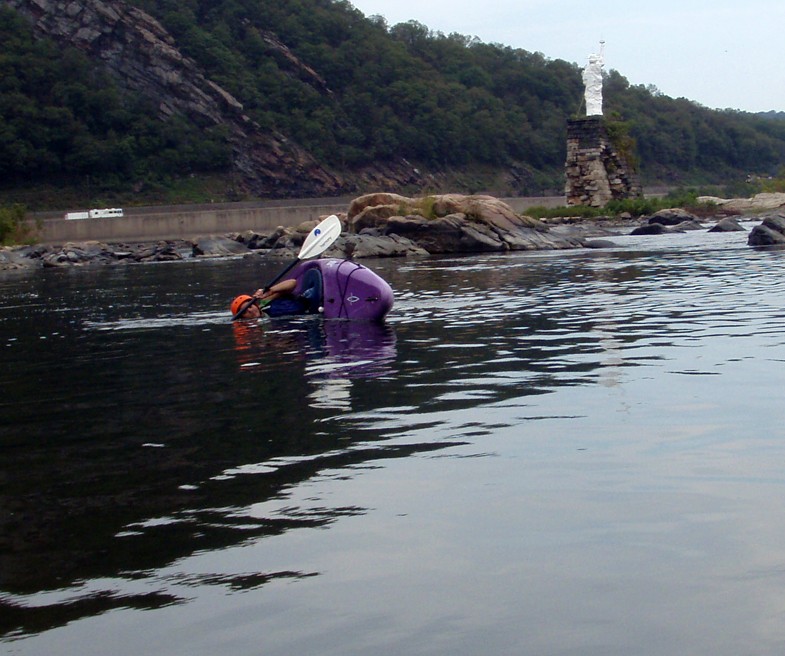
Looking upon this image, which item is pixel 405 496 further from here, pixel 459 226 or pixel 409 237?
pixel 409 237

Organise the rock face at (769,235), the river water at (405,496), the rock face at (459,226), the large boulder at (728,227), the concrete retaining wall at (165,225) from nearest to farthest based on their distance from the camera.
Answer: the river water at (405,496) < the rock face at (769,235) < the rock face at (459,226) < the large boulder at (728,227) < the concrete retaining wall at (165,225)

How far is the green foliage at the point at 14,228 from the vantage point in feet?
172

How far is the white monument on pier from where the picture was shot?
2630 inches

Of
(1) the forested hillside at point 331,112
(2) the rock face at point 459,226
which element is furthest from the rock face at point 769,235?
(1) the forested hillside at point 331,112

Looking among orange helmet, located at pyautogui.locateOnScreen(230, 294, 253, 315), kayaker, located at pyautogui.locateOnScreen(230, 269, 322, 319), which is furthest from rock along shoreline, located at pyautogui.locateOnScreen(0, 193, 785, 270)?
kayaker, located at pyautogui.locateOnScreen(230, 269, 322, 319)

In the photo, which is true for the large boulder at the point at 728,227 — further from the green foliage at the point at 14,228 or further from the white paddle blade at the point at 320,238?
the white paddle blade at the point at 320,238

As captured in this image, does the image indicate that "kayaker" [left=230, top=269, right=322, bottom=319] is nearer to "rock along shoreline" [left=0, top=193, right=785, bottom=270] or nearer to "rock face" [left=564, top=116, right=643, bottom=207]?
"rock along shoreline" [left=0, top=193, right=785, bottom=270]

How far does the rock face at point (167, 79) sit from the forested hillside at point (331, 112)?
106cm

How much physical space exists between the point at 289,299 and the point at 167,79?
274 ft

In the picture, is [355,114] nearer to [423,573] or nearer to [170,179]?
[170,179]

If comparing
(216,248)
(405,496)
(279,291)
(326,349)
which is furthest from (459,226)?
(405,496)

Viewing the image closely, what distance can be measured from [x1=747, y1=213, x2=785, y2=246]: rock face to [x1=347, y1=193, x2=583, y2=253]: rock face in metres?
7.17

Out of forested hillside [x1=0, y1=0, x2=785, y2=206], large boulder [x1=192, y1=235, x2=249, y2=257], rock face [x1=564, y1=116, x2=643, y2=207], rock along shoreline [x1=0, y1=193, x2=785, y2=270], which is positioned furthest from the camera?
forested hillside [x1=0, y1=0, x2=785, y2=206]

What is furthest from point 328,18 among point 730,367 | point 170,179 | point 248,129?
point 730,367
